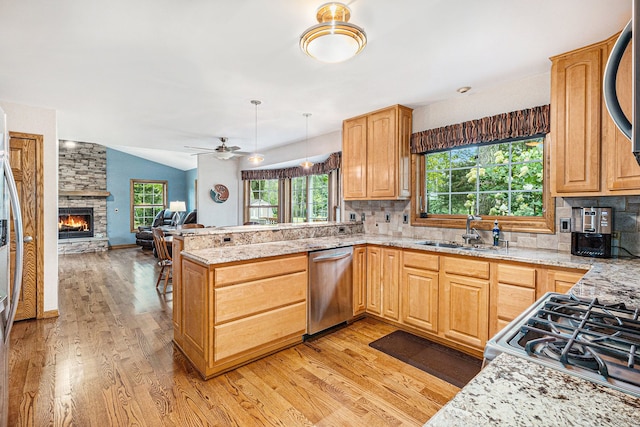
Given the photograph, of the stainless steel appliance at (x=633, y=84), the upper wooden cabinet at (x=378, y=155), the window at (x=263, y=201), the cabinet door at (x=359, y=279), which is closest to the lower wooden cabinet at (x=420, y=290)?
the cabinet door at (x=359, y=279)

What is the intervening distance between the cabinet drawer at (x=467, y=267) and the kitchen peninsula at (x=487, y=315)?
34mm

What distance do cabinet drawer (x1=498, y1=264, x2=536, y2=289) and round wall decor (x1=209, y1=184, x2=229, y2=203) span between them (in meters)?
6.32

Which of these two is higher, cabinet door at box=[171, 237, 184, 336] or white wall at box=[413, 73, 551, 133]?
white wall at box=[413, 73, 551, 133]

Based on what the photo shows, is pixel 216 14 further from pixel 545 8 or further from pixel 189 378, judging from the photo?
pixel 189 378

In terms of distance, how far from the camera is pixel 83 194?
26.2ft

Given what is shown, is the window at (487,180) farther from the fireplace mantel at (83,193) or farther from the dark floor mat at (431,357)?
the fireplace mantel at (83,193)

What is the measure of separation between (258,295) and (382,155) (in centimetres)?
212

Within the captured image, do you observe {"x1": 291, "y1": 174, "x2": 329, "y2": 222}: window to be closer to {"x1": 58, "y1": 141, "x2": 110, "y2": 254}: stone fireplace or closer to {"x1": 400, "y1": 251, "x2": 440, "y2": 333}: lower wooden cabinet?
{"x1": 400, "y1": 251, "x2": 440, "y2": 333}: lower wooden cabinet

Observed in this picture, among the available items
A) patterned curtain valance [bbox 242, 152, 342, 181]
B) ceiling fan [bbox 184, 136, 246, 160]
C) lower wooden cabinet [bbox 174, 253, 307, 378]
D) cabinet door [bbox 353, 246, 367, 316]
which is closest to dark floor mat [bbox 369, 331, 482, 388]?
cabinet door [bbox 353, 246, 367, 316]

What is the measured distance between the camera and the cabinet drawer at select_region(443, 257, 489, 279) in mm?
2555

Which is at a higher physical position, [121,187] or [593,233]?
[121,187]

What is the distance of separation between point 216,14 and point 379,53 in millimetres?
1164

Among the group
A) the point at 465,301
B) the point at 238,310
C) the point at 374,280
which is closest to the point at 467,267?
the point at 465,301

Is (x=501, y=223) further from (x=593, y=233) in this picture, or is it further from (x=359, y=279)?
(x=359, y=279)
